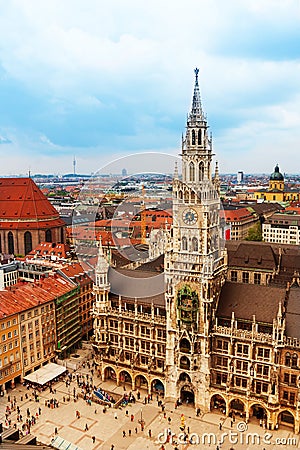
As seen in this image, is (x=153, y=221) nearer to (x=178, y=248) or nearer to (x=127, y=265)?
(x=127, y=265)

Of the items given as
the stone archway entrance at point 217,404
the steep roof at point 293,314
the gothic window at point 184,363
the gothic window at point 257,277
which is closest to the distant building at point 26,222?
the gothic window at point 257,277

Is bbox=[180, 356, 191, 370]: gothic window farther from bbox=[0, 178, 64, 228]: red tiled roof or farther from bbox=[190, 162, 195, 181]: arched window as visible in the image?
bbox=[0, 178, 64, 228]: red tiled roof

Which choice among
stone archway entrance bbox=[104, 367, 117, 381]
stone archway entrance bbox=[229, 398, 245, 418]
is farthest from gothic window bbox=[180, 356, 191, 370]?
stone archway entrance bbox=[104, 367, 117, 381]

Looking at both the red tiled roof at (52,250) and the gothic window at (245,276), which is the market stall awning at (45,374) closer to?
the red tiled roof at (52,250)

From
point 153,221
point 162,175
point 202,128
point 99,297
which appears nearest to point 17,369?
point 99,297

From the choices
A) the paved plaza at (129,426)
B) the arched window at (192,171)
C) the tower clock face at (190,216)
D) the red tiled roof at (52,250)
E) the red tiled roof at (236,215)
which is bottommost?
the paved plaza at (129,426)

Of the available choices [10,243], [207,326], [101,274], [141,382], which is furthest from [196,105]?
[10,243]

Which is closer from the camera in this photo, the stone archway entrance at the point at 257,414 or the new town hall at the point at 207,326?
the new town hall at the point at 207,326

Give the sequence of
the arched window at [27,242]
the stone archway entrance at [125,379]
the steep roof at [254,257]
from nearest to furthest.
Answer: the stone archway entrance at [125,379]
the steep roof at [254,257]
the arched window at [27,242]
